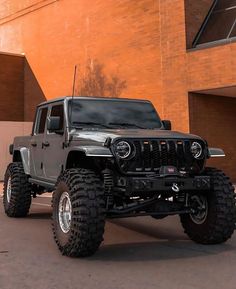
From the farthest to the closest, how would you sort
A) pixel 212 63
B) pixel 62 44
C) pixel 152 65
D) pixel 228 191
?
pixel 62 44 < pixel 152 65 < pixel 212 63 < pixel 228 191

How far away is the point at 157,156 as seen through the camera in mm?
6586

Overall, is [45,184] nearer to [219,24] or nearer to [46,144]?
[46,144]

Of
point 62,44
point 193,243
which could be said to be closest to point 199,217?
point 193,243

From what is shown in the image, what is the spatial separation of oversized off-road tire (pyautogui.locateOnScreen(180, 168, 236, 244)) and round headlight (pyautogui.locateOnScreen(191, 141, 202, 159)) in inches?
14.8

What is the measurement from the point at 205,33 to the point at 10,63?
46.9 feet

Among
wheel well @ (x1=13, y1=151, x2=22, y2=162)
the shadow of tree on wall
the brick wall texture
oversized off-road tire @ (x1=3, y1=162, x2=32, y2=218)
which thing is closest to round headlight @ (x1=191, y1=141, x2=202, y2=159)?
oversized off-road tire @ (x1=3, y1=162, x2=32, y2=218)

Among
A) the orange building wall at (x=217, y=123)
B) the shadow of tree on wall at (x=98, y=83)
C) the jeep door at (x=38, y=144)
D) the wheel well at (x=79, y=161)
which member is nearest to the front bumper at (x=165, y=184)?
the wheel well at (x=79, y=161)

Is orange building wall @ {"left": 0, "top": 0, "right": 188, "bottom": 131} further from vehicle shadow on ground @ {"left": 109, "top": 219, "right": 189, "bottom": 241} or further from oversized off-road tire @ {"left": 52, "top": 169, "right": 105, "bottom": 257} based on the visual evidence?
oversized off-road tire @ {"left": 52, "top": 169, "right": 105, "bottom": 257}

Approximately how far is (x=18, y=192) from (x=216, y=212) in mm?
4349

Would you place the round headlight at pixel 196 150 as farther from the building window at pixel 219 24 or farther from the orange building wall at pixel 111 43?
the building window at pixel 219 24

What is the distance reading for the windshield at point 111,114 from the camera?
25.0 ft

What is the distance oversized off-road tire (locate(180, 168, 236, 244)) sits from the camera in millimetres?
6793

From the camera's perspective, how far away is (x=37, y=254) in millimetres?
6551

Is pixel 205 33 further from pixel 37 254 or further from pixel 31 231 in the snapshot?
pixel 37 254
